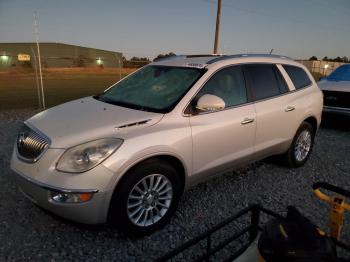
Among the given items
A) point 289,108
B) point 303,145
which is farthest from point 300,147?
point 289,108

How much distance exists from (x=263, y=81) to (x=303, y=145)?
1.52 meters

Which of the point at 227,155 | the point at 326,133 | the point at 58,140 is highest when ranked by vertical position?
the point at 58,140

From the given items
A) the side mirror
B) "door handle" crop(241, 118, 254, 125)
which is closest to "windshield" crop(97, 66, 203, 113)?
the side mirror

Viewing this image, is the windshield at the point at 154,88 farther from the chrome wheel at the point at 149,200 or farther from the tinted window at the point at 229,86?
the chrome wheel at the point at 149,200

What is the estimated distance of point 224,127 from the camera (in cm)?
363

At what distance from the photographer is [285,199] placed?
13.3 ft

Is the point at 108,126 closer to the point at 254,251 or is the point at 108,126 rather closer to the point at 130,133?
the point at 130,133

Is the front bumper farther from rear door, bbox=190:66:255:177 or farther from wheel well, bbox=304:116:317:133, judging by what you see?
wheel well, bbox=304:116:317:133

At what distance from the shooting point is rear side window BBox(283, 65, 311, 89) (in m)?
4.87

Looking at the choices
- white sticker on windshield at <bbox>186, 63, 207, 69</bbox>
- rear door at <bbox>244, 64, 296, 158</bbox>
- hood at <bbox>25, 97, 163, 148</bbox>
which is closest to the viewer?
hood at <bbox>25, 97, 163, 148</bbox>

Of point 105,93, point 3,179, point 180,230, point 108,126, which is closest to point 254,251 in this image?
point 180,230

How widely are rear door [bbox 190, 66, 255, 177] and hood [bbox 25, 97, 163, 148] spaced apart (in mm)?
545

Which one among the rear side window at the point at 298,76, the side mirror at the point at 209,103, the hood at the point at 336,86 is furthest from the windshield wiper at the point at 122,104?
the hood at the point at 336,86

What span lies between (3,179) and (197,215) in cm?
271
